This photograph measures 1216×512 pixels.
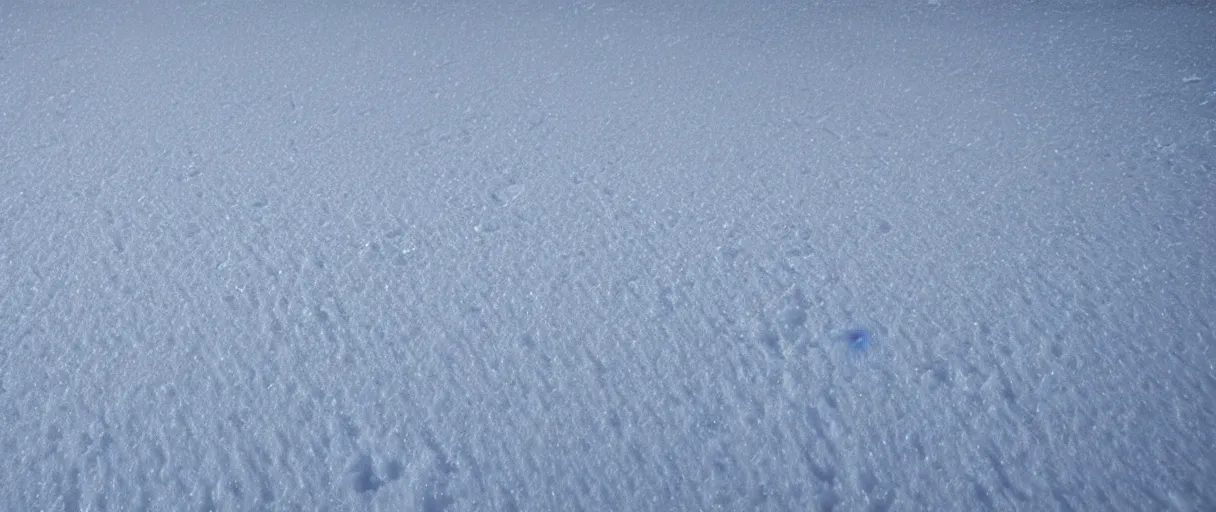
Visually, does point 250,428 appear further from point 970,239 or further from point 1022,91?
point 1022,91

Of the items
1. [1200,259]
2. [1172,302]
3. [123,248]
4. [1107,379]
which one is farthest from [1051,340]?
[123,248]

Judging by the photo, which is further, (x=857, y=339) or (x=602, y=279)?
(x=602, y=279)

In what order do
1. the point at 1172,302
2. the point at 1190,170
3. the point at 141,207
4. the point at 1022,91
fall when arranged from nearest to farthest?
the point at 1172,302, the point at 141,207, the point at 1190,170, the point at 1022,91

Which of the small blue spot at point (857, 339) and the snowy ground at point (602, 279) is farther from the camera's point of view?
the small blue spot at point (857, 339)

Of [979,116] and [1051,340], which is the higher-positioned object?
[979,116]
